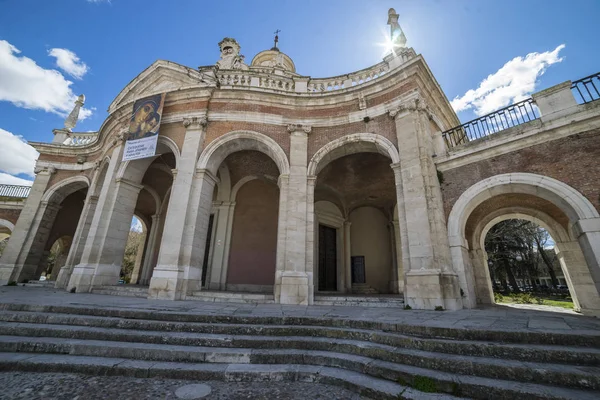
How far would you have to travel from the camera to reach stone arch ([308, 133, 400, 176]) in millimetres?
7891

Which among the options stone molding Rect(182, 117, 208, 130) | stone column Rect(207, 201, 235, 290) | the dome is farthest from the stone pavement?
the dome

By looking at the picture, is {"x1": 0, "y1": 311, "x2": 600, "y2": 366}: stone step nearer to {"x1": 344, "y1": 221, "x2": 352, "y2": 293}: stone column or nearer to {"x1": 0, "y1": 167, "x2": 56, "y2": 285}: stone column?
{"x1": 344, "y1": 221, "x2": 352, "y2": 293}: stone column

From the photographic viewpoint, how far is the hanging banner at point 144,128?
8.52m

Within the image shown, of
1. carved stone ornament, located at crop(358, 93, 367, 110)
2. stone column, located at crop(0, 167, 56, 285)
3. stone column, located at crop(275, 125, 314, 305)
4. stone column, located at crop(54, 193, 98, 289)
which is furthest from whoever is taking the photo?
stone column, located at crop(0, 167, 56, 285)

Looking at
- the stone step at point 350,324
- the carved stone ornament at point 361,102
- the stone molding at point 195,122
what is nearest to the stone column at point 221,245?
the stone molding at point 195,122

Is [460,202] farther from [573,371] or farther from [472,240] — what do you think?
[573,371]

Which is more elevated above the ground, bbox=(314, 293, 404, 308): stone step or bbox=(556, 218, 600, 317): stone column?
bbox=(556, 218, 600, 317): stone column

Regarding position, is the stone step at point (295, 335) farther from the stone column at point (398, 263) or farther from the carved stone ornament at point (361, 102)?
the stone column at point (398, 263)

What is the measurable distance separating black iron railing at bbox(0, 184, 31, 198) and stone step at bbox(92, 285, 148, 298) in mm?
13465

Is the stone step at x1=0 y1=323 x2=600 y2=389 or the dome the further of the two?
the dome

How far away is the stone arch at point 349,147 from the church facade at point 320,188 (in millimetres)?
51

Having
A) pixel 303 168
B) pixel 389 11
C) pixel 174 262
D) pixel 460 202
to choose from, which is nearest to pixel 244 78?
pixel 303 168

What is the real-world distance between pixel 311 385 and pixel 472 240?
28.8 feet

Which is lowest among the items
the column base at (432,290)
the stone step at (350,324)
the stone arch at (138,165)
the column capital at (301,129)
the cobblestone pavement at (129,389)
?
the cobblestone pavement at (129,389)
